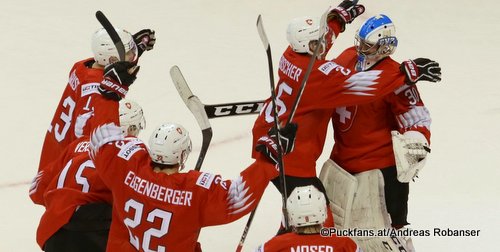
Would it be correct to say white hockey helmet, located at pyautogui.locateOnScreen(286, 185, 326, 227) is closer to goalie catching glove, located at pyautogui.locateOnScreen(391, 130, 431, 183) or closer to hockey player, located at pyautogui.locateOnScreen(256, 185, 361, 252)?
hockey player, located at pyautogui.locateOnScreen(256, 185, 361, 252)

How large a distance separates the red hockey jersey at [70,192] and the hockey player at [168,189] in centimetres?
39

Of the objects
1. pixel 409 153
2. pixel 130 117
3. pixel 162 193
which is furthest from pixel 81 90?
pixel 409 153

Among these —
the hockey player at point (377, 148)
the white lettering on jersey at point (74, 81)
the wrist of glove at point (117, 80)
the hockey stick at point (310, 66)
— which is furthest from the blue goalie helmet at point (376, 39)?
the white lettering on jersey at point (74, 81)

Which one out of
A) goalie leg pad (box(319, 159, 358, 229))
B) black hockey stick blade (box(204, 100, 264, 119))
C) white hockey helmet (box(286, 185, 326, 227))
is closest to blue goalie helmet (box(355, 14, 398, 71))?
goalie leg pad (box(319, 159, 358, 229))

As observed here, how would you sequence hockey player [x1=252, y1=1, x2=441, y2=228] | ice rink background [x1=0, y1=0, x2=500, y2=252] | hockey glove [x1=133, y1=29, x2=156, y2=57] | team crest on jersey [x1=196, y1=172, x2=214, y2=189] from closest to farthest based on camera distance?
team crest on jersey [x1=196, y1=172, x2=214, y2=189]
hockey player [x1=252, y1=1, x2=441, y2=228]
hockey glove [x1=133, y1=29, x2=156, y2=57]
ice rink background [x1=0, y1=0, x2=500, y2=252]

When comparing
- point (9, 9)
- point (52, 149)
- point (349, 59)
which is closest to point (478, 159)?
point (349, 59)

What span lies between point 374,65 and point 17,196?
256cm

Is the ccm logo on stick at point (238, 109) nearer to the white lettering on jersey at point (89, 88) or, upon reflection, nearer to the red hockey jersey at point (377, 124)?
the red hockey jersey at point (377, 124)

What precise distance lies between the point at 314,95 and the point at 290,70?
0.17 metres

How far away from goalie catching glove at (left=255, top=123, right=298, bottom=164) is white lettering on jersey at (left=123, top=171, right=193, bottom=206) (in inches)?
13.7

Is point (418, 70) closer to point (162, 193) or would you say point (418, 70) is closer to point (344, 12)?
point (344, 12)

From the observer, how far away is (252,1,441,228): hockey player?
5785 millimetres

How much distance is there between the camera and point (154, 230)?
5.19 m

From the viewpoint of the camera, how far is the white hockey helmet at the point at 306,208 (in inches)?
197
